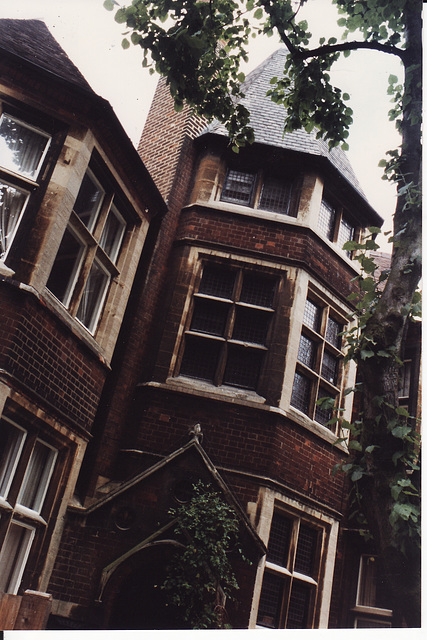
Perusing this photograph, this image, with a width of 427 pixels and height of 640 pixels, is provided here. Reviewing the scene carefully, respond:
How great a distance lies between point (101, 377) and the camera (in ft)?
17.1

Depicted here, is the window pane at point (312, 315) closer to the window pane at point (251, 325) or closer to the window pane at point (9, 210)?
the window pane at point (251, 325)

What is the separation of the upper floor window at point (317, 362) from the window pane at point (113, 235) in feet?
6.80

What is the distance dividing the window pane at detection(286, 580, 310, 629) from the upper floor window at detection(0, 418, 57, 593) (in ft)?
7.55

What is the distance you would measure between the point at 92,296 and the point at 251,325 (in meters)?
1.65

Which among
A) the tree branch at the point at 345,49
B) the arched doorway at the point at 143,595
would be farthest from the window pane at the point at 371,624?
the tree branch at the point at 345,49

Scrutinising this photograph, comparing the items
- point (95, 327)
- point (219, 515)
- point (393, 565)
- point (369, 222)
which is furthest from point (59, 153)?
point (369, 222)

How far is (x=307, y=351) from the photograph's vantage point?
616 cm

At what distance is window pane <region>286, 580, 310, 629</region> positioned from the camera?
16.8ft

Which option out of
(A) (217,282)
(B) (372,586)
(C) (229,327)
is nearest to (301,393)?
(C) (229,327)

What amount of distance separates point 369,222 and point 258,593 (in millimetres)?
4643

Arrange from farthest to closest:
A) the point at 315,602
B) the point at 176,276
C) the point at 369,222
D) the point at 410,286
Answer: the point at 369,222
the point at 176,276
the point at 315,602
the point at 410,286

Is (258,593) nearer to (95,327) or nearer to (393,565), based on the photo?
(393,565)

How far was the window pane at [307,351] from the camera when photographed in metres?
6.05

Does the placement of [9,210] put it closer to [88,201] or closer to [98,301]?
[88,201]
